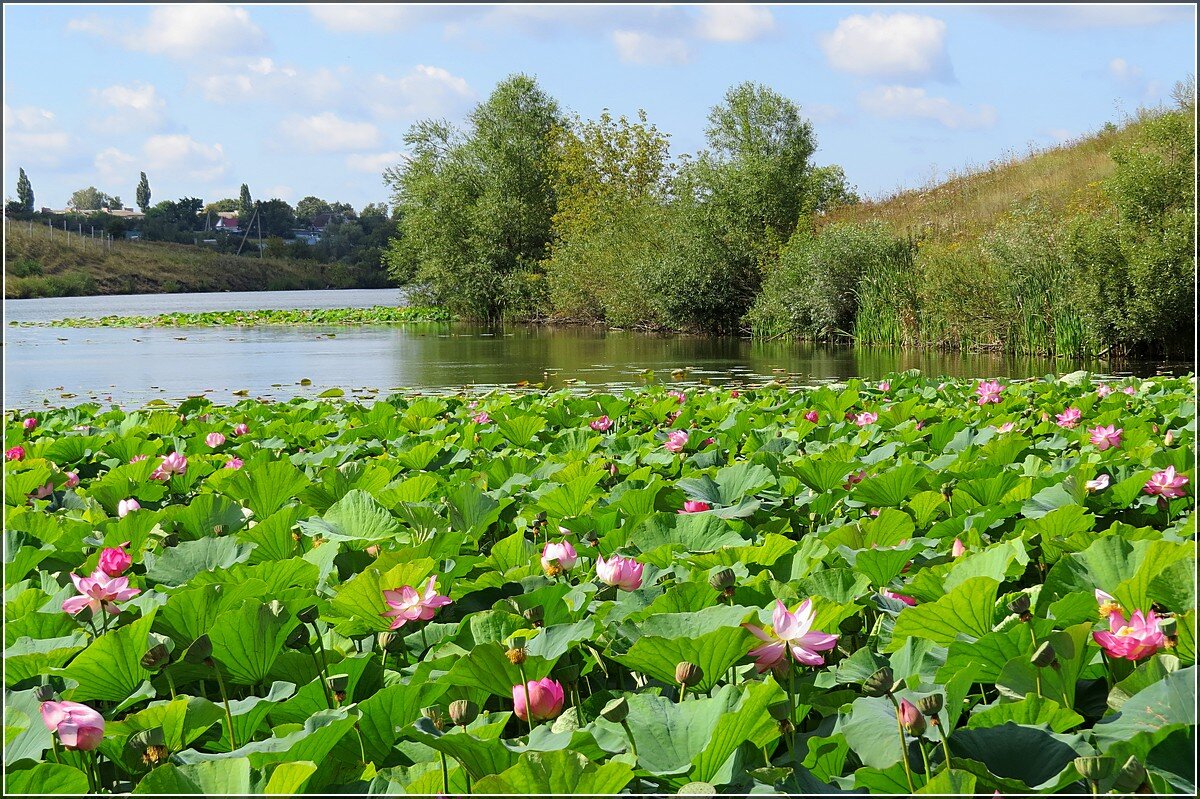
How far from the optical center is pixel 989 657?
4.44 feet

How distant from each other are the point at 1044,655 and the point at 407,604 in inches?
35.7

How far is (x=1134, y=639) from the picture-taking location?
1.29m

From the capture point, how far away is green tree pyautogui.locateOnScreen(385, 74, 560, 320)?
31.3 meters

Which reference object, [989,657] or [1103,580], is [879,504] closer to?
[1103,580]

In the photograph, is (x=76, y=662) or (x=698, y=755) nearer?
(x=698, y=755)

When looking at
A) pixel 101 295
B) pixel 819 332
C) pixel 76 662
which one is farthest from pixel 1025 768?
pixel 101 295

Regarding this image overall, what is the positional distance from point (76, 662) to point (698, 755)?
2.81 ft

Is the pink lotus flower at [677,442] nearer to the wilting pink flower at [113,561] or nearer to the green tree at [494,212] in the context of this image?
the wilting pink flower at [113,561]

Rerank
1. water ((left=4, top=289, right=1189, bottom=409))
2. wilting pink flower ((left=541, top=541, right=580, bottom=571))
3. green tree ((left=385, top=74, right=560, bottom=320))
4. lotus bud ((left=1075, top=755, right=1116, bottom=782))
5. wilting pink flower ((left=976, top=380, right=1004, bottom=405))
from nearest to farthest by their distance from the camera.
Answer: lotus bud ((left=1075, top=755, right=1116, bottom=782)), wilting pink flower ((left=541, top=541, right=580, bottom=571)), wilting pink flower ((left=976, top=380, right=1004, bottom=405)), water ((left=4, top=289, right=1189, bottom=409)), green tree ((left=385, top=74, right=560, bottom=320))

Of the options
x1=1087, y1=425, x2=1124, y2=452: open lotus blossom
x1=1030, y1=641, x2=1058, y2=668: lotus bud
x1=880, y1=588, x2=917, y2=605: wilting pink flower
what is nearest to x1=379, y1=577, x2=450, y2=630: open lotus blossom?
x1=880, y1=588, x2=917, y2=605: wilting pink flower

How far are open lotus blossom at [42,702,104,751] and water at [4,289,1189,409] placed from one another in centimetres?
791

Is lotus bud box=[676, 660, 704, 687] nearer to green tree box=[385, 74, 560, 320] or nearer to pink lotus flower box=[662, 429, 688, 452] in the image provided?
pink lotus flower box=[662, 429, 688, 452]

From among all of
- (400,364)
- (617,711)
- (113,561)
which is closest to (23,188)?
(113,561)

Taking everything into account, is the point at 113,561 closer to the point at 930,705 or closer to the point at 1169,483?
the point at 930,705
